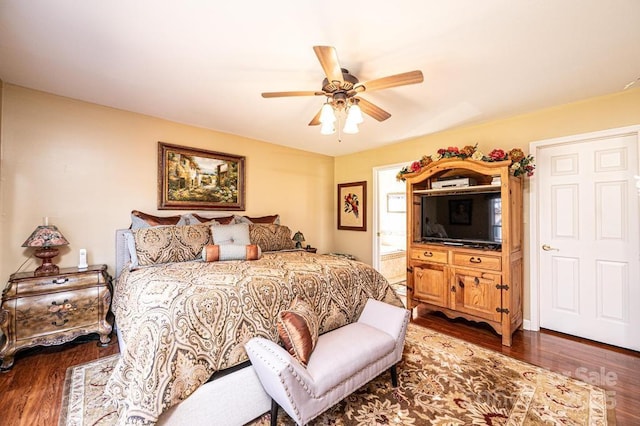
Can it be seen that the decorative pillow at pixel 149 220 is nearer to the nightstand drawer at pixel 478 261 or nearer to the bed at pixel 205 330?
the bed at pixel 205 330

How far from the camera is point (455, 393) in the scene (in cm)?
198

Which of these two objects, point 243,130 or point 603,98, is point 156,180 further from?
point 603,98

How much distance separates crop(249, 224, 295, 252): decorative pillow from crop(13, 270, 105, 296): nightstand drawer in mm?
1552

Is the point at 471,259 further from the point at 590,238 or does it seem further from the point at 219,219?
the point at 219,219

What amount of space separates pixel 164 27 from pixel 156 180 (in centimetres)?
207

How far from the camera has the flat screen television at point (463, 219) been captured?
3.09 metres

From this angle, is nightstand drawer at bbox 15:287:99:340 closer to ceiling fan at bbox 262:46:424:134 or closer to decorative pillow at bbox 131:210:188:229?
decorative pillow at bbox 131:210:188:229

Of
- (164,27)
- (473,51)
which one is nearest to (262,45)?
(164,27)

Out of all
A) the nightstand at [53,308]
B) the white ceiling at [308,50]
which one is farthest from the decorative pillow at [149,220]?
the white ceiling at [308,50]

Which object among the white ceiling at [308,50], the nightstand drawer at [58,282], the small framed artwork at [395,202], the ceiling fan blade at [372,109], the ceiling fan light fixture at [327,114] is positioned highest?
the white ceiling at [308,50]

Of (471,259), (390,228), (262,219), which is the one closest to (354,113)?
(471,259)

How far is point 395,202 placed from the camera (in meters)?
6.11

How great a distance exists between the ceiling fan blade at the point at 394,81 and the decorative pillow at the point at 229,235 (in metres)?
1.96

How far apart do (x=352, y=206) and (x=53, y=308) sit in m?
4.12
